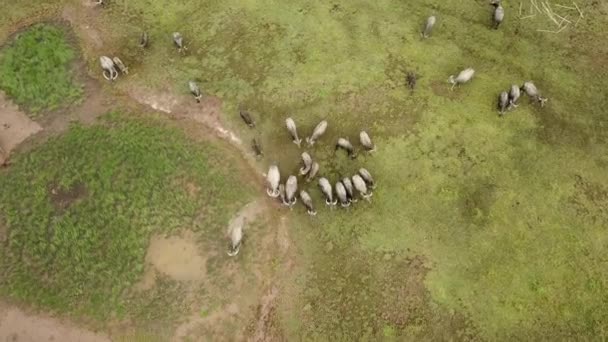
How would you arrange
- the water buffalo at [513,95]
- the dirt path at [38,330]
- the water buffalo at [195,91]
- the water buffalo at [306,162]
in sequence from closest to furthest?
the dirt path at [38,330], the water buffalo at [306,162], the water buffalo at [513,95], the water buffalo at [195,91]

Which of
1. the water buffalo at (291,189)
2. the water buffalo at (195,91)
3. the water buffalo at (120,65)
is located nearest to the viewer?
the water buffalo at (291,189)

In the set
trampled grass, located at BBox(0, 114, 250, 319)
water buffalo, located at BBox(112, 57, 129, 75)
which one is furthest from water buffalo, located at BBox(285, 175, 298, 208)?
water buffalo, located at BBox(112, 57, 129, 75)

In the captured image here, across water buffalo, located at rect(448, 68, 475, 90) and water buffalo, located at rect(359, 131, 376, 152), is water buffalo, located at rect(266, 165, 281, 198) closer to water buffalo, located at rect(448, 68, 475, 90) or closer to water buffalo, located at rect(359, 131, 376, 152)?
water buffalo, located at rect(359, 131, 376, 152)

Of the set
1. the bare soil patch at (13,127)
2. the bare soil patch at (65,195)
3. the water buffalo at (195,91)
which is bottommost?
the bare soil patch at (65,195)

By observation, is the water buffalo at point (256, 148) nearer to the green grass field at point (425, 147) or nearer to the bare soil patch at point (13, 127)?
the green grass field at point (425, 147)

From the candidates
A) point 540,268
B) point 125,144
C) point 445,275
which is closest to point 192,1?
point 125,144

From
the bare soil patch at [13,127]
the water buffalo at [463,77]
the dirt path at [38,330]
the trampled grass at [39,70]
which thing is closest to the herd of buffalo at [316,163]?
the water buffalo at [463,77]
